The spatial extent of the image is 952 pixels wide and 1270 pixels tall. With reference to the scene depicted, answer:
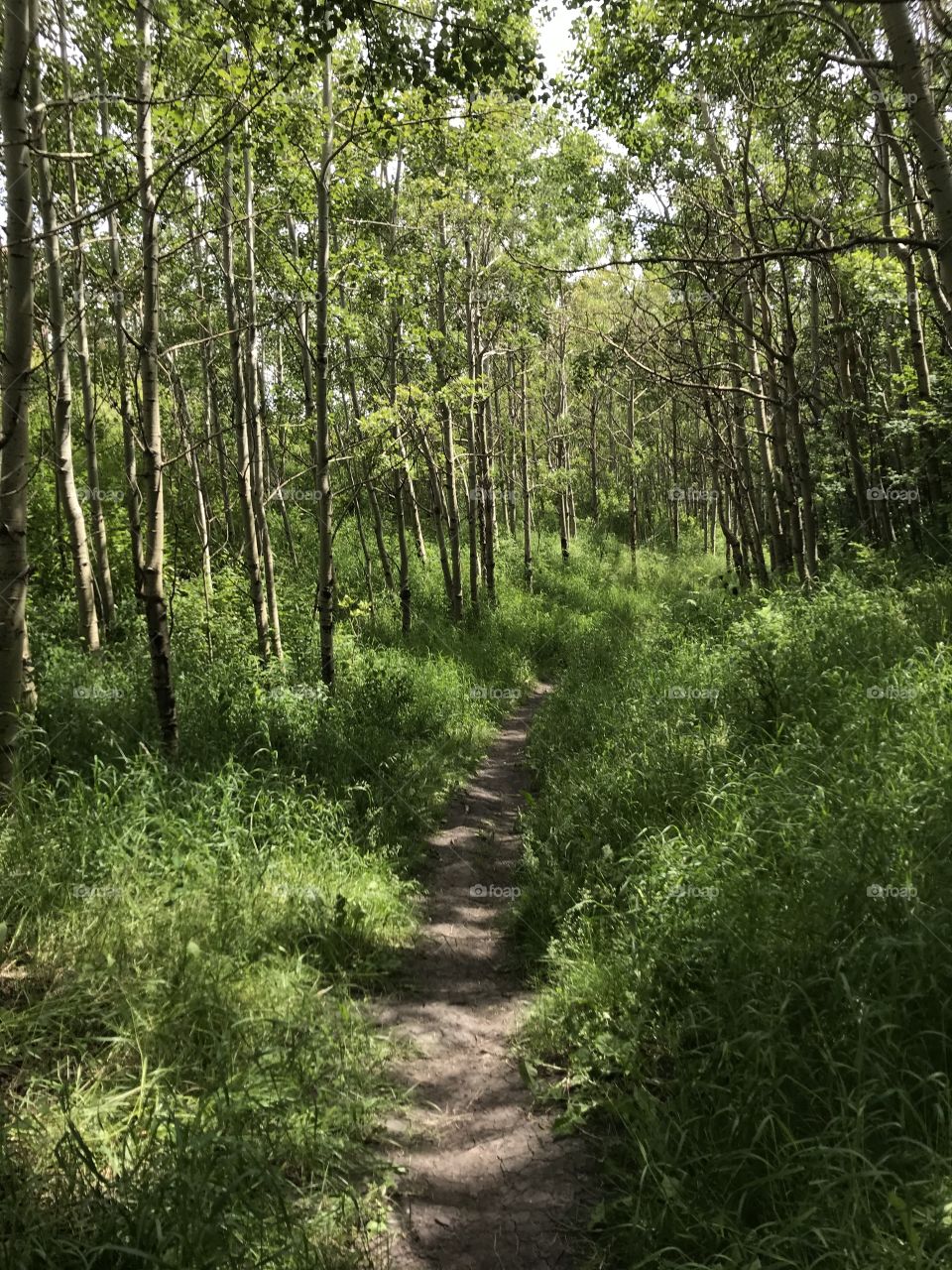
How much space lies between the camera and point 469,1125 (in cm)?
337

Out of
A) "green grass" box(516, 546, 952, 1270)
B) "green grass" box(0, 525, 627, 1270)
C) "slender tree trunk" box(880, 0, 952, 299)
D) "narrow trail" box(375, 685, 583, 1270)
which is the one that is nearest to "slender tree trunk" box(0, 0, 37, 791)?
"green grass" box(0, 525, 627, 1270)

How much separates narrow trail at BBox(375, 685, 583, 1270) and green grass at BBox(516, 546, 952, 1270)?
0.21m

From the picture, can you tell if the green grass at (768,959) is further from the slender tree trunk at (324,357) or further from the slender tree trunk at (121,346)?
the slender tree trunk at (121,346)

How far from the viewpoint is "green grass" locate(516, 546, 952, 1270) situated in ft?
8.29

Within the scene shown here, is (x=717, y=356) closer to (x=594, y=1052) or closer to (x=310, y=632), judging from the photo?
(x=310, y=632)

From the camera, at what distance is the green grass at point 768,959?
2.53m

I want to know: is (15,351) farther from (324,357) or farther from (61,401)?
(324,357)

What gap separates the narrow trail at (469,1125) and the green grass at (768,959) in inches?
8.2

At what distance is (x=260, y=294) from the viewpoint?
39.0ft

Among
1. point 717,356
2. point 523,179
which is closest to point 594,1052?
point 523,179

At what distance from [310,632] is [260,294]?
566cm

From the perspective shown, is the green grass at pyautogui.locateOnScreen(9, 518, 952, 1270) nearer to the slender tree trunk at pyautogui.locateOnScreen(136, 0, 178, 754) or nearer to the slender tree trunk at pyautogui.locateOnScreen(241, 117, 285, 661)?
the slender tree trunk at pyautogui.locateOnScreen(136, 0, 178, 754)

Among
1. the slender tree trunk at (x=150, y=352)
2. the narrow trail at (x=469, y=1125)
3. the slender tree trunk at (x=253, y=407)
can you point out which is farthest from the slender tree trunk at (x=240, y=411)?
the narrow trail at (x=469, y=1125)

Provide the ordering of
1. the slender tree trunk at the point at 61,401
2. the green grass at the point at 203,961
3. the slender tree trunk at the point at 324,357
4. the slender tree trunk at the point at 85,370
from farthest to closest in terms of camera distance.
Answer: the slender tree trunk at the point at 324,357, the slender tree trunk at the point at 85,370, the slender tree trunk at the point at 61,401, the green grass at the point at 203,961
